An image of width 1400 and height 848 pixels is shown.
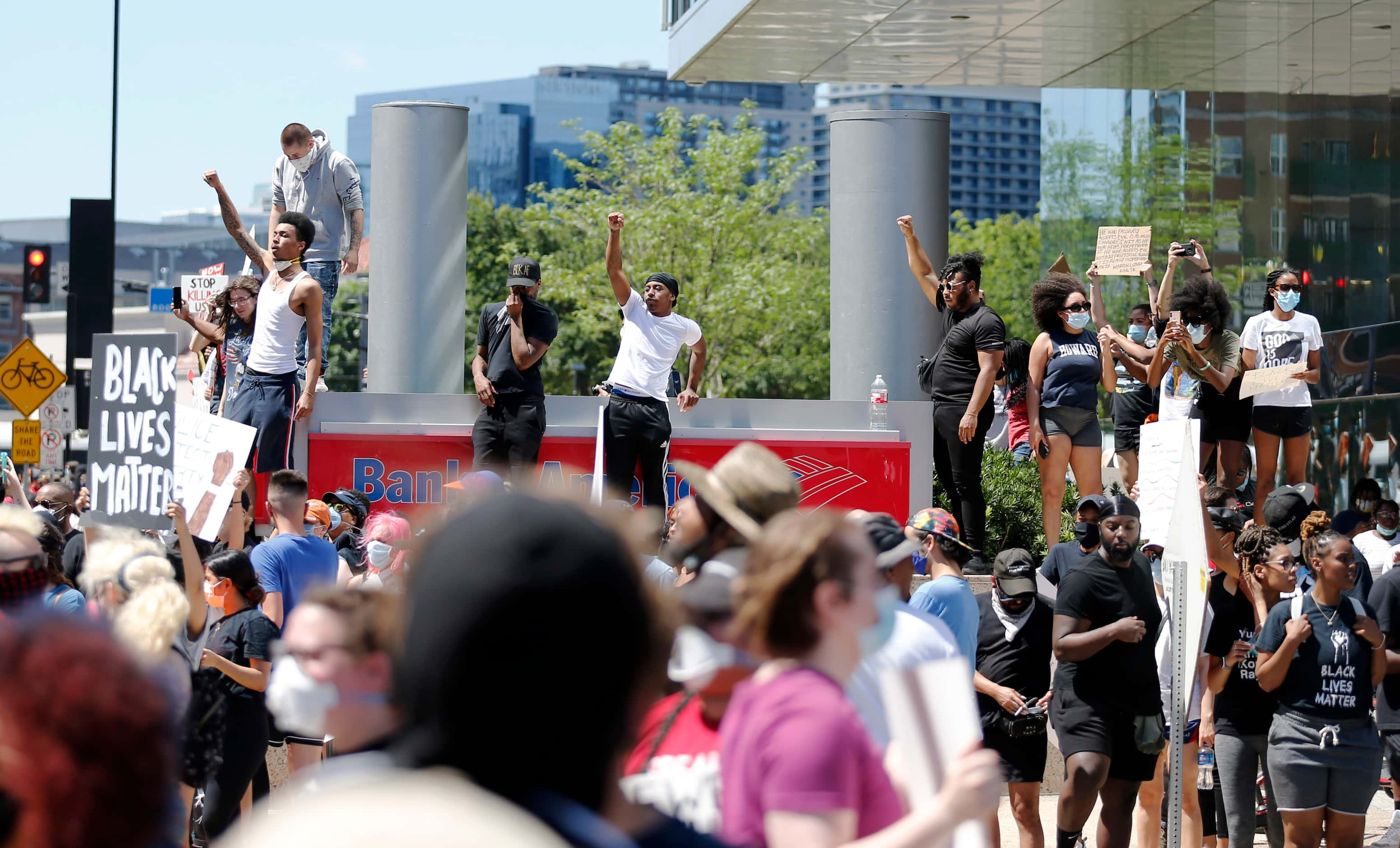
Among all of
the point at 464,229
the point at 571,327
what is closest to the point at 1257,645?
the point at 464,229

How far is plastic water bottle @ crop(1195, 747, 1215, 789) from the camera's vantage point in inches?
319

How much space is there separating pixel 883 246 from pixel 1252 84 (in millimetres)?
7850

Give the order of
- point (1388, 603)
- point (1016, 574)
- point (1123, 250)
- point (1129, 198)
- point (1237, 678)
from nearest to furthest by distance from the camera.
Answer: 1. point (1016, 574)
2. point (1237, 678)
3. point (1388, 603)
4. point (1123, 250)
5. point (1129, 198)

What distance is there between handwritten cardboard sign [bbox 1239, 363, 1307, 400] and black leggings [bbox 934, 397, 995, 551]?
5.95 feet

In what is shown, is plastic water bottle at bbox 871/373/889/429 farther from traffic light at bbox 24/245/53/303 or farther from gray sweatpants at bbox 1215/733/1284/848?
traffic light at bbox 24/245/53/303

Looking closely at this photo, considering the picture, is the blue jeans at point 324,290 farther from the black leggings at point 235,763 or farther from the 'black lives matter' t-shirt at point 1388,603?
the 'black lives matter' t-shirt at point 1388,603

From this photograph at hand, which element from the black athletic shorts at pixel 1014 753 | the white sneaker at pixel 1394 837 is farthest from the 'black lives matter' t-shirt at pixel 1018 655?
the white sneaker at pixel 1394 837

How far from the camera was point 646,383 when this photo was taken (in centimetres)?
1106

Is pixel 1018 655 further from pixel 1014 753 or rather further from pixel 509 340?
pixel 509 340

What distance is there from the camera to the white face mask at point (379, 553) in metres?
7.44

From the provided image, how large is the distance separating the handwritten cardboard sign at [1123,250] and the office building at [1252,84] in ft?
19.1

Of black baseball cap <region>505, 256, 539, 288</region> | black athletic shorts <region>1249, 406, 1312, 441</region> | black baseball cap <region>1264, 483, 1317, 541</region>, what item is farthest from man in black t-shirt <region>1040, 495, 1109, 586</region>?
black athletic shorts <region>1249, 406, 1312, 441</region>

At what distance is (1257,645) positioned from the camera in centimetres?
726

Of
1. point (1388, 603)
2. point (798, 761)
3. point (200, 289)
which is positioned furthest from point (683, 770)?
point (200, 289)
